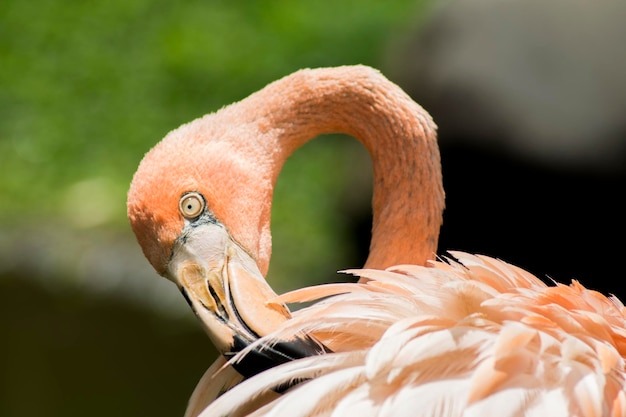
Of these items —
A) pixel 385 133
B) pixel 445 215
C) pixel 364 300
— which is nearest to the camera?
pixel 364 300

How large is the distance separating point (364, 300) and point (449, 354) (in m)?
0.21

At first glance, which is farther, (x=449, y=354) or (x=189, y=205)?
(x=189, y=205)

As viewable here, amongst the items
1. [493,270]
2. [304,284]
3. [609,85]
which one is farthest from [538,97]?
[493,270]

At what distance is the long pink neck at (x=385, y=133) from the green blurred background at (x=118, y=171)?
1689 millimetres

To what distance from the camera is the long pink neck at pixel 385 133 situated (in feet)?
8.16

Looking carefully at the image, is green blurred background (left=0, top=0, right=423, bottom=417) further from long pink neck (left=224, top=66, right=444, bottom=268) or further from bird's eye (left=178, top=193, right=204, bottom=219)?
bird's eye (left=178, top=193, right=204, bottom=219)

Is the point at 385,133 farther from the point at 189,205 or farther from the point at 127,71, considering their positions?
the point at 127,71

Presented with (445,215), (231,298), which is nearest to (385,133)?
(231,298)

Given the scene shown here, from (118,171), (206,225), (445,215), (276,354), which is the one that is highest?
(118,171)

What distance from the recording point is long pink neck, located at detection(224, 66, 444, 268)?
2.49 metres

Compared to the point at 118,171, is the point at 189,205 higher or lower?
lower

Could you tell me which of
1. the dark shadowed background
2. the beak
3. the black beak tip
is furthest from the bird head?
the dark shadowed background

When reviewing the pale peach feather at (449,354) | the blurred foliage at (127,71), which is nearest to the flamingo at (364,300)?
the pale peach feather at (449,354)

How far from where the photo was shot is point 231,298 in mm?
2090
